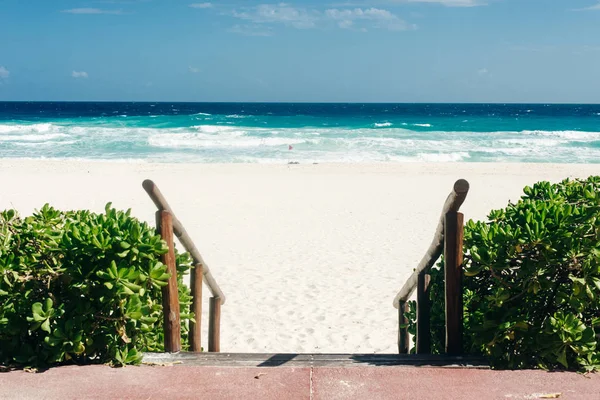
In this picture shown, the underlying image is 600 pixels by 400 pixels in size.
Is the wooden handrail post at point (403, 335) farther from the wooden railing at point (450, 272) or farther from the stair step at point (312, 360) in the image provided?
the stair step at point (312, 360)

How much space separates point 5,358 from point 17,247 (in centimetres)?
65

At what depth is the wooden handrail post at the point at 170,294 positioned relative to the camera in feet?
11.8

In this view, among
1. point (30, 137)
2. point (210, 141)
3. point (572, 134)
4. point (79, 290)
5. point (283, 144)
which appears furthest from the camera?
point (572, 134)

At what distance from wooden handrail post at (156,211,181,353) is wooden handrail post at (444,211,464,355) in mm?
1687

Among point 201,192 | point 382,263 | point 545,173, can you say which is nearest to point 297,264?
point 382,263

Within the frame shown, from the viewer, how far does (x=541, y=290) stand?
335 cm

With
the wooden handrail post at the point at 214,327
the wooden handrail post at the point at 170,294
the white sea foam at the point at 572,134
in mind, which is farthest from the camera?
the white sea foam at the point at 572,134

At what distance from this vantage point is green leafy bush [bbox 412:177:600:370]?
3238 mm

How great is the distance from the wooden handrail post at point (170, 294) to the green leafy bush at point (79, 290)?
119 mm

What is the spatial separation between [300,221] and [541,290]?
856 centimetres

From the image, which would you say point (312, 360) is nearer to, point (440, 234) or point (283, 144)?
point (440, 234)

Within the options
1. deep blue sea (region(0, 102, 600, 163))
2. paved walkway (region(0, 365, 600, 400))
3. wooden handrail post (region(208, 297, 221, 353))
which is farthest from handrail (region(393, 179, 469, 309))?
deep blue sea (region(0, 102, 600, 163))

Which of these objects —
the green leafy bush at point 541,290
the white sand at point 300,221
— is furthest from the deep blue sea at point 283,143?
the green leafy bush at point 541,290

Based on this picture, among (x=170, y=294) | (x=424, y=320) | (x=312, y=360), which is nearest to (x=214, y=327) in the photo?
(x=170, y=294)
